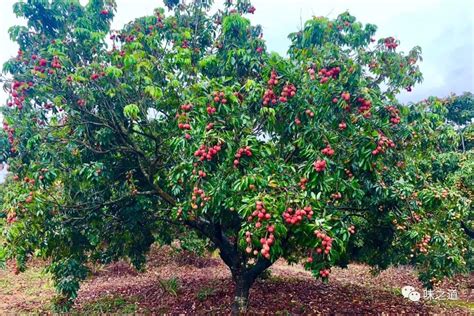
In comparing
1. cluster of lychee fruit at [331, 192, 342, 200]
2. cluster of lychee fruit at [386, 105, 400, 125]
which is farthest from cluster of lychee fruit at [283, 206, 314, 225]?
cluster of lychee fruit at [386, 105, 400, 125]

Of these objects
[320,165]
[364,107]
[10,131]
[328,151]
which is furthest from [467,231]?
[10,131]

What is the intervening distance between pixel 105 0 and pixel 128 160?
280 cm

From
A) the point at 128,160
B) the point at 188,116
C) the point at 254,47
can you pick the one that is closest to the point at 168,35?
the point at 254,47

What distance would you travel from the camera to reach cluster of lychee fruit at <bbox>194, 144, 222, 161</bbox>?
3992 mm

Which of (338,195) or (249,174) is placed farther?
(338,195)

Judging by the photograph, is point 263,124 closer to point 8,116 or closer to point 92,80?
point 92,80

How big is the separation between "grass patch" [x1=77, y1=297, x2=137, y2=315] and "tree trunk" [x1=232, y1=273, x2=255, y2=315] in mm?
2299

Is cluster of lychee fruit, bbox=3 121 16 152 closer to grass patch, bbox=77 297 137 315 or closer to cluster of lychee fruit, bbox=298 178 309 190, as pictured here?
grass patch, bbox=77 297 137 315

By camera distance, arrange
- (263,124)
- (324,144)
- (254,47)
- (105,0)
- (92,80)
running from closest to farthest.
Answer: (324,144)
(263,124)
(92,80)
(254,47)
(105,0)

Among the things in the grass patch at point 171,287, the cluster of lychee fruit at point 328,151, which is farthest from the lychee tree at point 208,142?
the grass patch at point 171,287

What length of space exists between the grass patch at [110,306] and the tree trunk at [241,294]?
2.30 meters

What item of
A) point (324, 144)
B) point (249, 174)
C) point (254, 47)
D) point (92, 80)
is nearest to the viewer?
point (249, 174)

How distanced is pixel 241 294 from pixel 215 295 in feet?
6.11

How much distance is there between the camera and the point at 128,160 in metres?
6.30
